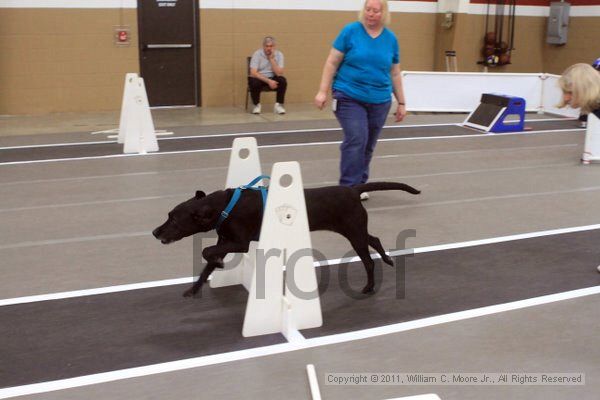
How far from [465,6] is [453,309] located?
34.8 ft

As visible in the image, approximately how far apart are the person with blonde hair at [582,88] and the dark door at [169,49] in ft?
28.4

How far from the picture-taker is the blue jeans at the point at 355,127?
523cm

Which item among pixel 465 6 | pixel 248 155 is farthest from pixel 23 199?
pixel 465 6

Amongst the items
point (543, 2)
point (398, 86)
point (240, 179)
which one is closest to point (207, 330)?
point (240, 179)

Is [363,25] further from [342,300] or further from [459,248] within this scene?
[342,300]

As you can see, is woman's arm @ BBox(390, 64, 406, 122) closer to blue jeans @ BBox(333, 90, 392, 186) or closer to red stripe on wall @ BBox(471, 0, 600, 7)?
blue jeans @ BBox(333, 90, 392, 186)

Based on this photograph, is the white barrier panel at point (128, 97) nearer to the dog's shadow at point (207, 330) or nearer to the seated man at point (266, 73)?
the seated man at point (266, 73)

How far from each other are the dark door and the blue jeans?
679 cm

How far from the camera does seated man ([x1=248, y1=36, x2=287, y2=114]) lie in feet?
35.7

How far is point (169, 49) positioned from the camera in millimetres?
11383

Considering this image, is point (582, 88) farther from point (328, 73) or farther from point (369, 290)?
point (328, 73)

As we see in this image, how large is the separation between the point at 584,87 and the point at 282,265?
1.89 m

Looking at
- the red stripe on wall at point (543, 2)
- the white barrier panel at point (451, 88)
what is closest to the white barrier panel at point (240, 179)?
the white barrier panel at point (451, 88)

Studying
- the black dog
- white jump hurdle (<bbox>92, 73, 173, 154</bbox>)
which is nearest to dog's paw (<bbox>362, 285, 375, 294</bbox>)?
the black dog
